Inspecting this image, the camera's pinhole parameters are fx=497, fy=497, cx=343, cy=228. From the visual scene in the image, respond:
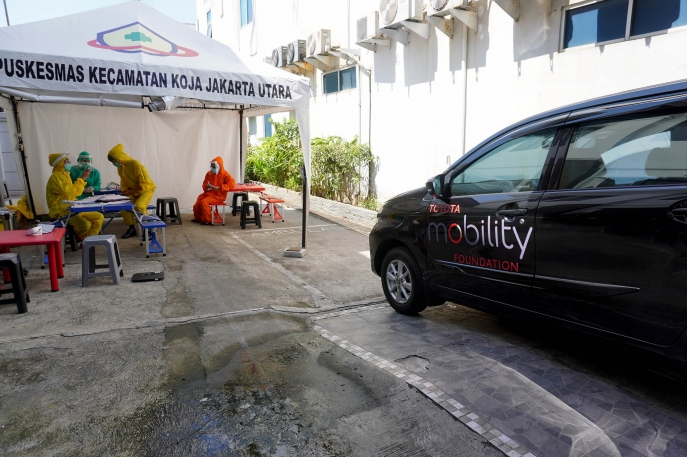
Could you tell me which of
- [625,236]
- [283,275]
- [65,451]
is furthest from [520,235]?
[283,275]

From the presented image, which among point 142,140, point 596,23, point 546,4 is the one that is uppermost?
point 546,4

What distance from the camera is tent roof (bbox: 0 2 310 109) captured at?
596 centimetres

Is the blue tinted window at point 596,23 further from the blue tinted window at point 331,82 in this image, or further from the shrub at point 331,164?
the blue tinted window at point 331,82

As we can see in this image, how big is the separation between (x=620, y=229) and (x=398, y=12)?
7.76 metres

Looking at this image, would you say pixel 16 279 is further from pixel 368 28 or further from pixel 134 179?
pixel 368 28

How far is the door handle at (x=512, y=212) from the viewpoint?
364 cm

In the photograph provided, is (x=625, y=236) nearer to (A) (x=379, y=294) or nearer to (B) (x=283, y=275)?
(A) (x=379, y=294)

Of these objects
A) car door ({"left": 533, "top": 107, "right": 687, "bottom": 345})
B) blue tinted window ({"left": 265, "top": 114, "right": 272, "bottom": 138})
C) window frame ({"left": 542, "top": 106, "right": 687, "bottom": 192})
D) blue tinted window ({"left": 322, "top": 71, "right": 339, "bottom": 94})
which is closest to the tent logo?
window frame ({"left": 542, "top": 106, "right": 687, "bottom": 192})

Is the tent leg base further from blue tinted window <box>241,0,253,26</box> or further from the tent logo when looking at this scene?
blue tinted window <box>241,0,253,26</box>

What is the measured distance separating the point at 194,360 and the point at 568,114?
11.2ft

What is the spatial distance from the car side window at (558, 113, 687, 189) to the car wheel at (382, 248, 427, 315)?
5.51 feet

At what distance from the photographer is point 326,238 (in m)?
9.18

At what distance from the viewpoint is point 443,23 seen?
9.06 m

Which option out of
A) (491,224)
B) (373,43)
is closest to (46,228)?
(491,224)
